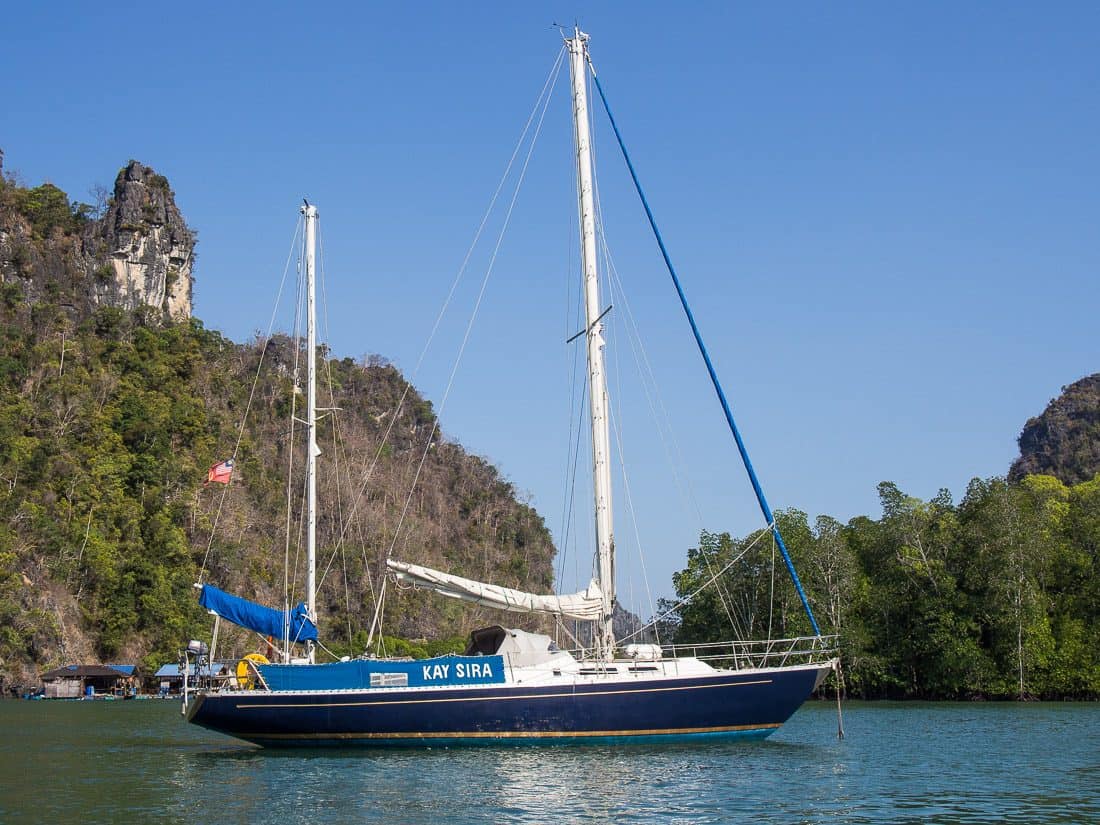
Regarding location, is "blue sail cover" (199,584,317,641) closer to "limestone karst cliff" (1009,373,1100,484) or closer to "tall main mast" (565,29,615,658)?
"tall main mast" (565,29,615,658)

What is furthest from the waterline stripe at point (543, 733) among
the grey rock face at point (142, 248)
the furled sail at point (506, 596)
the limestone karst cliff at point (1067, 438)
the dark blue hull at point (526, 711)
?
the limestone karst cliff at point (1067, 438)

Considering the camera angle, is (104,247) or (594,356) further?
(104,247)

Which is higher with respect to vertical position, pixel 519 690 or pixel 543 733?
pixel 519 690

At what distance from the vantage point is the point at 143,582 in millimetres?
75312

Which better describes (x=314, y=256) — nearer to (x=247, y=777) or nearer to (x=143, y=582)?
(x=247, y=777)

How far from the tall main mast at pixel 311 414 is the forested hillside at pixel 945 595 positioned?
25348 millimetres

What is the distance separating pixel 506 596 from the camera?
28047mm

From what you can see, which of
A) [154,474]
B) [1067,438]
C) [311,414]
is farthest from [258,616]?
[1067,438]

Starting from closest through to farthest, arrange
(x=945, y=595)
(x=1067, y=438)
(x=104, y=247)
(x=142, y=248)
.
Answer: (x=945, y=595) < (x=104, y=247) < (x=142, y=248) < (x=1067, y=438)

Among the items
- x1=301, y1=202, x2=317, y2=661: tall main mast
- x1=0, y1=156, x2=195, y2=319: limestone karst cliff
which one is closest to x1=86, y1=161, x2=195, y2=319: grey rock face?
x1=0, y1=156, x2=195, y2=319: limestone karst cliff

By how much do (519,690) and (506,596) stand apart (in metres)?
2.63

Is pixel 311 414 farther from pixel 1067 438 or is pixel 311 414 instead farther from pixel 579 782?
pixel 1067 438

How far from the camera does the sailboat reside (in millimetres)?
26375

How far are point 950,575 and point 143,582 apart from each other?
5222 cm
